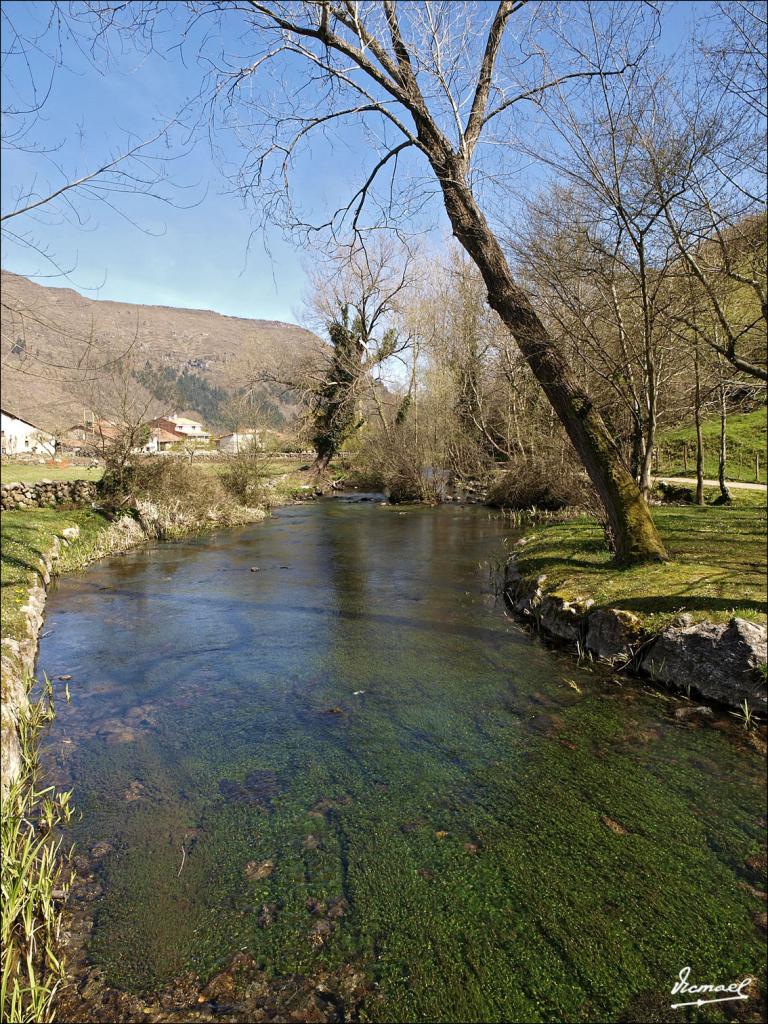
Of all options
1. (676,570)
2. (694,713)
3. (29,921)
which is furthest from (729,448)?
(29,921)

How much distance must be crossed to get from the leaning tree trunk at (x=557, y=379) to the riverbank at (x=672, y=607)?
553mm

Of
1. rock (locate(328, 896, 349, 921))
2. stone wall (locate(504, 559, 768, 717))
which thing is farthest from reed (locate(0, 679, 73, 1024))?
stone wall (locate(504, 559, 768, 717))

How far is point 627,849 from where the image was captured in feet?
12.5

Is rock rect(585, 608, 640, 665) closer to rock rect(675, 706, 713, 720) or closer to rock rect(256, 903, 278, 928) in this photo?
rock rect(675, 706, 713, 720)

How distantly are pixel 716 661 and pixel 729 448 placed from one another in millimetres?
22235

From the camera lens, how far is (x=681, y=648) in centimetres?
621

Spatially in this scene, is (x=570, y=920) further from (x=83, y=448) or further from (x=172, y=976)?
(x=83, y=448)

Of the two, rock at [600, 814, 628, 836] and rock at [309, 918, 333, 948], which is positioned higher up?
rock at [600, 814, 628, 836]

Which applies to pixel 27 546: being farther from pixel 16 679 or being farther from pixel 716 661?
pixel 716 661

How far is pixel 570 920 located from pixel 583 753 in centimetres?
195

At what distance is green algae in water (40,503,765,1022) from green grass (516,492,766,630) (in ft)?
3.78

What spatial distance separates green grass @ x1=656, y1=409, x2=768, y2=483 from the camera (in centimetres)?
2284

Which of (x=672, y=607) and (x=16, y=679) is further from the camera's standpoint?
(x=672, y=607)

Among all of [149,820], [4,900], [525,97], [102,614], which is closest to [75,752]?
[149,820]
